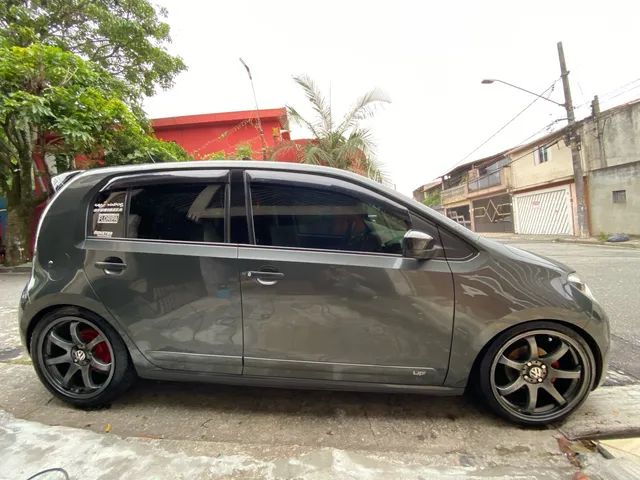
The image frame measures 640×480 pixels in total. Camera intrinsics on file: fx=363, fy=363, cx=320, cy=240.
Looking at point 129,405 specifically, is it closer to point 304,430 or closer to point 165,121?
point 304,430

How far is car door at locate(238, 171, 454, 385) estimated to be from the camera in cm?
212

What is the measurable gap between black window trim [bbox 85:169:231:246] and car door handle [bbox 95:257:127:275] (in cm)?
14

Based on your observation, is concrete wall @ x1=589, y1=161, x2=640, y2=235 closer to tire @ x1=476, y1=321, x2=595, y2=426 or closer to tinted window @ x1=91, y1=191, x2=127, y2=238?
tire @ x1=476, y1=321, x2=595, y2=426

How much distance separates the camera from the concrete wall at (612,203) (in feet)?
47.8

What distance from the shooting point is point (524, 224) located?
74.5 ft

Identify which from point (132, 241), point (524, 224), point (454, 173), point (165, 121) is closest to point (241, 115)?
point (165, 121)

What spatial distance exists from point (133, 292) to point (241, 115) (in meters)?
12.4

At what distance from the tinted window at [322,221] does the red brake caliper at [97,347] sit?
1333 millimetres

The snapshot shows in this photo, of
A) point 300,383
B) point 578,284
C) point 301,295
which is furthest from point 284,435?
point 578,284

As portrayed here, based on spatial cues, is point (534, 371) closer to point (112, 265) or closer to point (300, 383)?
point (300, 383)

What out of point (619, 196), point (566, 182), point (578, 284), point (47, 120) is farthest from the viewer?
point (566, 182)

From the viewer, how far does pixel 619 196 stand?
15.3 metres

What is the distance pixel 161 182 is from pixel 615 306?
18.1 feet

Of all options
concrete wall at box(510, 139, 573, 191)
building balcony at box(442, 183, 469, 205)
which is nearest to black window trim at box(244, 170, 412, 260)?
concrete wall at box(510, 139, 573, 191)
